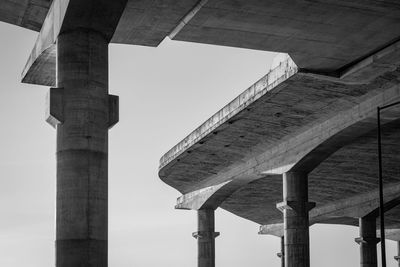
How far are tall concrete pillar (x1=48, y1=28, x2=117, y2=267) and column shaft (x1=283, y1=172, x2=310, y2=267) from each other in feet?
70.6

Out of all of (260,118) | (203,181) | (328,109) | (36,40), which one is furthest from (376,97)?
(203,181)

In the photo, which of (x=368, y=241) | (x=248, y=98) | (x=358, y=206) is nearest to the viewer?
(x=248, y=98)

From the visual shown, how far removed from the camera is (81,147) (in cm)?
1812

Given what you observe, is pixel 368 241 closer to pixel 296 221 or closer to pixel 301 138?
pixel 296 221

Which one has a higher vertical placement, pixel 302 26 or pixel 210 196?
pixel 302 26

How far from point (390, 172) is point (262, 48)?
909 inches

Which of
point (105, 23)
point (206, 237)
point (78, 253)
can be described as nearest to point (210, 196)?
point (206, 237)

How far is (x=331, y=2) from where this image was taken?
71.0ft

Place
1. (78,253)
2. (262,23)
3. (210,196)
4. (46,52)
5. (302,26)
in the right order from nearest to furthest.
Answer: (78,253), (46,52), (262,23), (302,26), (210,196)

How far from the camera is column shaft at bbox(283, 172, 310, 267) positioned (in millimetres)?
38188

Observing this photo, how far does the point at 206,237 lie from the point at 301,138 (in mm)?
19543

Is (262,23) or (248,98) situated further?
(248,98)

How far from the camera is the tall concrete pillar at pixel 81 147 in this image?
17781 millimetres

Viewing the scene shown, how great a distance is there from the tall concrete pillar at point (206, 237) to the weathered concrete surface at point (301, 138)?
4.95 ft
